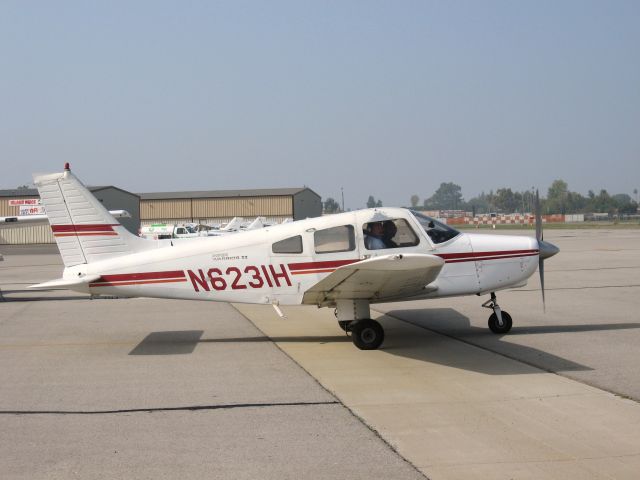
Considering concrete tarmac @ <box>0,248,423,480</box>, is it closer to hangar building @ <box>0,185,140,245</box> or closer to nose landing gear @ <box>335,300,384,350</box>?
Answer: nose landing gear @ <box>335,300,384,350</box>

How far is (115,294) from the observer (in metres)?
10.9

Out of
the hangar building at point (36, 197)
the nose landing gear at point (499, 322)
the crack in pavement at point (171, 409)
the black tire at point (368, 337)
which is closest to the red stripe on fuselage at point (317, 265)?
the black tire at point (368, 337)

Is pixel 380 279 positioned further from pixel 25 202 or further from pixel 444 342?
pixel 25 202

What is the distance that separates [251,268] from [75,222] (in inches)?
113

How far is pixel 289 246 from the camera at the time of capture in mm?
10820

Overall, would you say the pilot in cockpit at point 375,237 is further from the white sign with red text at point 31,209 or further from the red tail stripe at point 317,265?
the white sign with red text at point 31,209

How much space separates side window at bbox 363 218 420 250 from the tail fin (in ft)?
12.7

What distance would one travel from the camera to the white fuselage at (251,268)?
10.7 m

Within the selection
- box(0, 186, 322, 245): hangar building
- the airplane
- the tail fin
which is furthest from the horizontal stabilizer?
box(0, 186, 322, 245): hangar building

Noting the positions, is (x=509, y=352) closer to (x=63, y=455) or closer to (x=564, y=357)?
(x=564, y=357)

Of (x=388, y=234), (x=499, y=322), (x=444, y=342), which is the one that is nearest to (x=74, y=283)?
(x=388, y=234)

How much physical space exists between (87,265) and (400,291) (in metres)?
4.86

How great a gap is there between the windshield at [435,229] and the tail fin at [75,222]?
471 centimetres

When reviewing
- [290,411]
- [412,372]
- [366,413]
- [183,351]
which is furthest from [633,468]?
[183,351]
